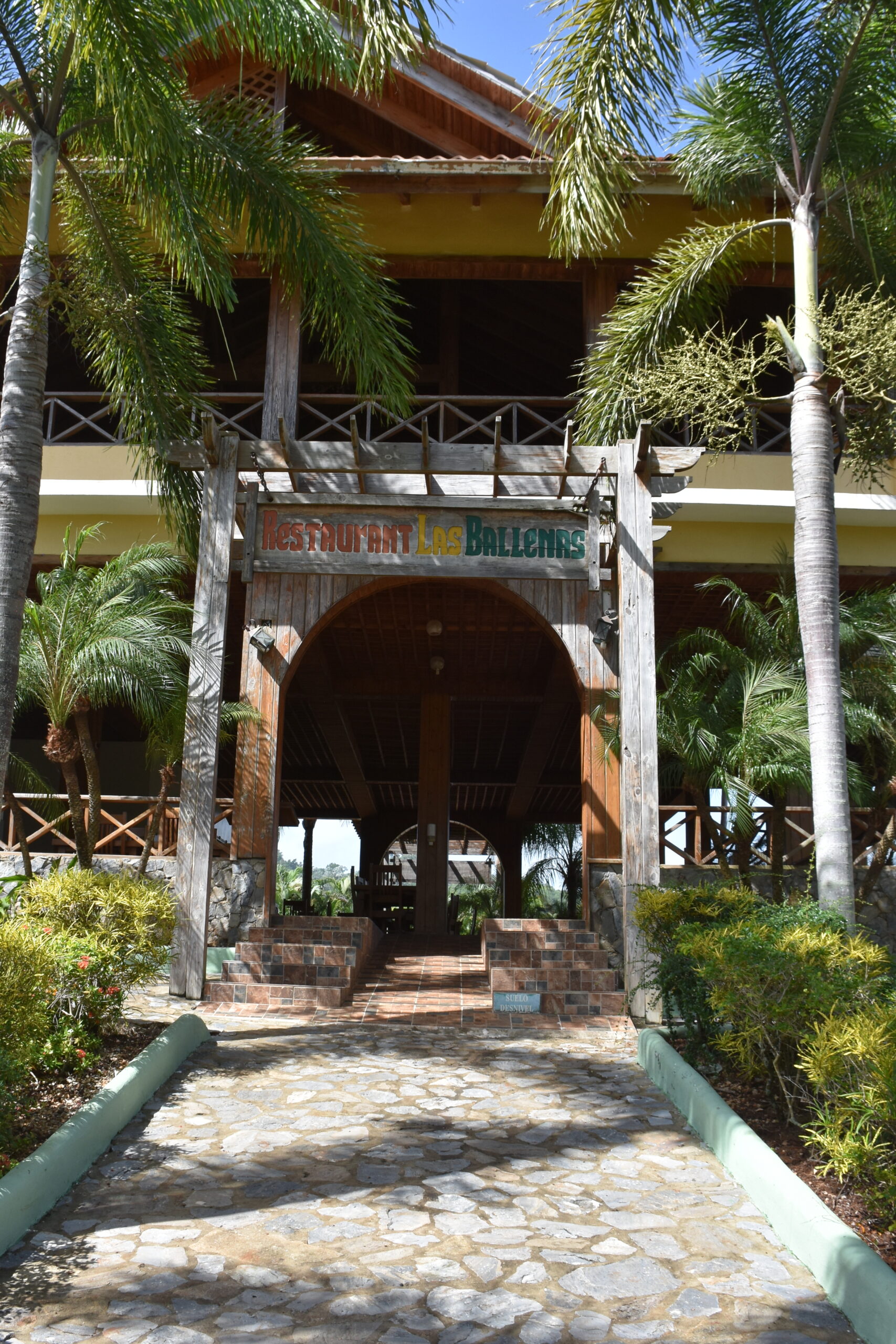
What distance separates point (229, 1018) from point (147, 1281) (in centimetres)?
394

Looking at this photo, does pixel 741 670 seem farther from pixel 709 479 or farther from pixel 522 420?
pixel 522 420

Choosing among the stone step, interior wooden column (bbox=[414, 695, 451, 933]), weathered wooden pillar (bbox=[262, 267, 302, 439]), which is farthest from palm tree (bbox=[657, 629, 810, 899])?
interior wooden column (bbox=[414, 695, 451, 933])

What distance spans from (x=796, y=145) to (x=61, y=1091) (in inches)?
265

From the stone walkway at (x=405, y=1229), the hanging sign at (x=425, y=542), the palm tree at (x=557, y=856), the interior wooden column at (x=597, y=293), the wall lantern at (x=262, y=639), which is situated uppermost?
the interior wooden column at (x=597, y=293)

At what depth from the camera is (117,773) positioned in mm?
15977

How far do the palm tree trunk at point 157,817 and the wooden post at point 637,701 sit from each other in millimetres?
3560

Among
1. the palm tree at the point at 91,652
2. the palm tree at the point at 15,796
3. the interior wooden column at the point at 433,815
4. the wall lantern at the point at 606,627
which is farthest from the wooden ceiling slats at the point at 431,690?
the palm tree at the point at 15,796

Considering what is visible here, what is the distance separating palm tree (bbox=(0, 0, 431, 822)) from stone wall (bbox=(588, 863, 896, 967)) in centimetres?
409

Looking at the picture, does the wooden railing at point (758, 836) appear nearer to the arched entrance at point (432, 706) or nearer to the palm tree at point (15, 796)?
the arched entrance at point (432, 706)


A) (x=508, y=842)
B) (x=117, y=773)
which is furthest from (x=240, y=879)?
(x=508, y=842)

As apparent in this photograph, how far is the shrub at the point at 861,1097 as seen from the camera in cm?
317

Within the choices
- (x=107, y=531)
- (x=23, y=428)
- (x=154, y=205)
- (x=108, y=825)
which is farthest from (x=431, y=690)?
(x=23, y=428)

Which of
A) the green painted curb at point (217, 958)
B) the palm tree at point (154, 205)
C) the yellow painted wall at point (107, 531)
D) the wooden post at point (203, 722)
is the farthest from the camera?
the yellow painted wall at point (107, 531)

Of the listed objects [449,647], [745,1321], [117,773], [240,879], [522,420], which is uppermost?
[522,420]
